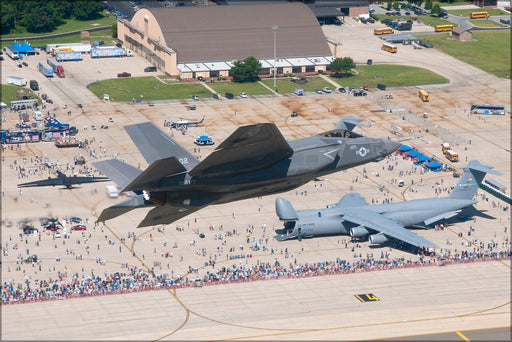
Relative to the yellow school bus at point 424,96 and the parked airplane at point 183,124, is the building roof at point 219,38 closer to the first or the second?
the yellow school bus at point 424,96

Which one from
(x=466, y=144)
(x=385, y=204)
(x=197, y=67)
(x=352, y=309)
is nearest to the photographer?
(x=352, y=309)

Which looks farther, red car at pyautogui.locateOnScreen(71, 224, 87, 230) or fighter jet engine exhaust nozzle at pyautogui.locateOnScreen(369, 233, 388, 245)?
red car at pyautogui.locateOnScreen(71, 224, 87, 230)

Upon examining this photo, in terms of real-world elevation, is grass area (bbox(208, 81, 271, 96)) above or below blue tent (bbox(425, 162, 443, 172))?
above

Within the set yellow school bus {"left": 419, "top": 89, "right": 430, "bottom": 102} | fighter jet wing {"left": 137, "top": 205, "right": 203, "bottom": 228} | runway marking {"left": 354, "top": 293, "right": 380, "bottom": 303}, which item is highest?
fighter jet wing {"left": 137, "top": 205, "right": 203, "bottom": 228}

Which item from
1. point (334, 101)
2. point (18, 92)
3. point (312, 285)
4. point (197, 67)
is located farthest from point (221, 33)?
point (312, 285)

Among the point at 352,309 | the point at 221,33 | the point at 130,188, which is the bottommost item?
the point at 352,309

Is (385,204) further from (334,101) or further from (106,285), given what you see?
(334,101)

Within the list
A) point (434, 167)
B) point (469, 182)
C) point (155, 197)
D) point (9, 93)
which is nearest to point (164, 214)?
point (155, 197)

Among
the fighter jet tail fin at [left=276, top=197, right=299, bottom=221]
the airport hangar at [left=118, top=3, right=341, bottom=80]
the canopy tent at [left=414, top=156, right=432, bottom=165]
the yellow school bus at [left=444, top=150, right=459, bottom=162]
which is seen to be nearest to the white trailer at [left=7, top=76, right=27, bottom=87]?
the airport hangar at [left=118, top=3, right=341, bottom=80]

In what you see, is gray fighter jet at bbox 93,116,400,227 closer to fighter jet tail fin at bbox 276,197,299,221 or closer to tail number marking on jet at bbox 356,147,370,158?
tail number marking on jet at bbox 356,147,370,158
